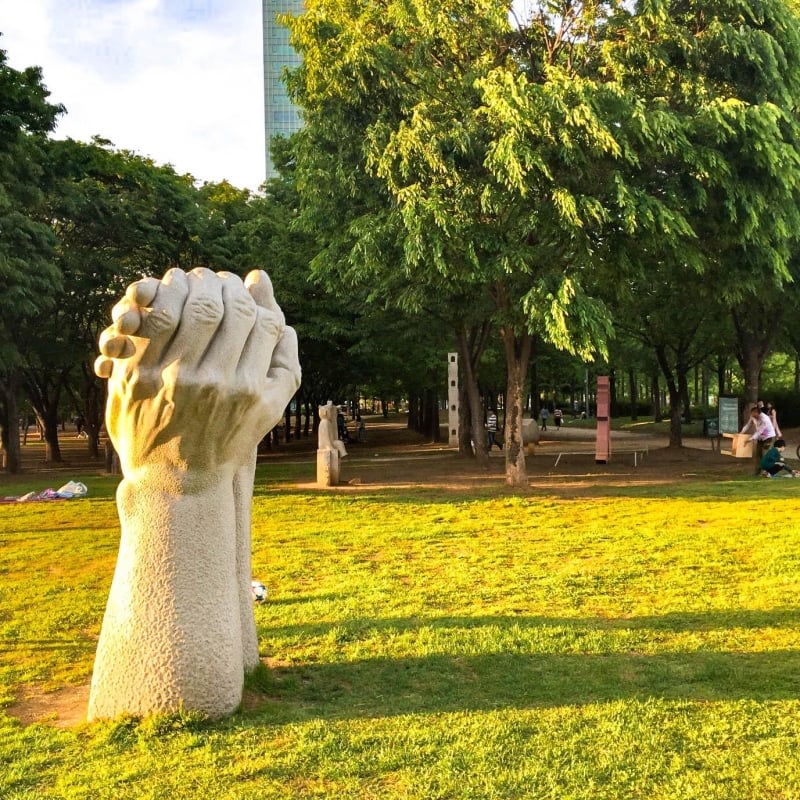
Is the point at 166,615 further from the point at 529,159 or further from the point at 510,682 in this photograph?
the point at 529,159

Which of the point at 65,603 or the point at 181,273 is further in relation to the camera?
the point at 65,603

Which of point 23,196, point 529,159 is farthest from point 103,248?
point 529,159

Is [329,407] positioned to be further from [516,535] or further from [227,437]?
[227,437]

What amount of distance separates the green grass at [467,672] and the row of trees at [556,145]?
14.5ft

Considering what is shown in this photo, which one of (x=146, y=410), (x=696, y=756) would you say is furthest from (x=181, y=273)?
(x=696, y=756)

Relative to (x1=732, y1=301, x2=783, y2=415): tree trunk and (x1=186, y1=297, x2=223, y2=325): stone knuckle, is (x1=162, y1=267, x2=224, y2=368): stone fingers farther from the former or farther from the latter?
(x1=732, y1=301, x2=783, y2=415): tree trunk

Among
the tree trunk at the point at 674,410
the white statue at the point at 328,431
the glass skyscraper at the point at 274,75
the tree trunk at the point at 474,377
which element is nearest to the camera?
the white statue at the point at 328,431

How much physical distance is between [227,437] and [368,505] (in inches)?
351

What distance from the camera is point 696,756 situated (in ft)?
12.6

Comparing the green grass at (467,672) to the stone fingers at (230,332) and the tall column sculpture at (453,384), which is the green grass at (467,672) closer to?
the stone fingers at (230,332)

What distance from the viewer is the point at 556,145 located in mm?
11000

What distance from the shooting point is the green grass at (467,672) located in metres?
3.69

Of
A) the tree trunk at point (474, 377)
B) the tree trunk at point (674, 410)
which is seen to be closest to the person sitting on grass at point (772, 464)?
the tree trunk at point (474, 377)

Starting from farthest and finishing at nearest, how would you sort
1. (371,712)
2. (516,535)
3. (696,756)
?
1. (516,535)
2. (371,712)
3. (696,756)
